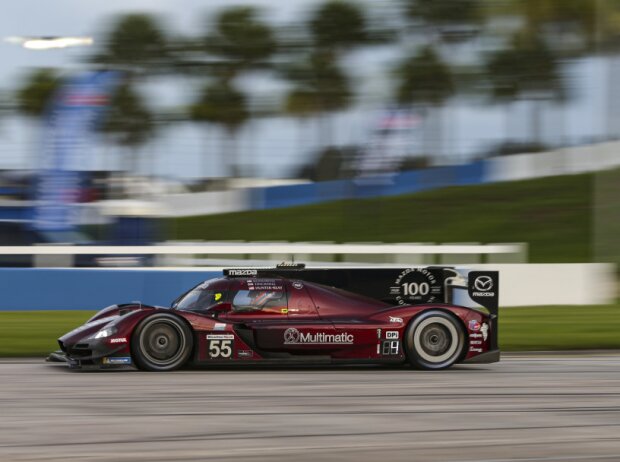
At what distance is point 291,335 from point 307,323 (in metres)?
0.20

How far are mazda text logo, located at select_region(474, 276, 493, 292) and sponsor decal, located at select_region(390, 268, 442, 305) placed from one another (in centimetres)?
45

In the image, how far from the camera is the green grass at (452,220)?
40969mm

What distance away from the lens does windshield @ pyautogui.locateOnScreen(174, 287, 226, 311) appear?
11242 mm

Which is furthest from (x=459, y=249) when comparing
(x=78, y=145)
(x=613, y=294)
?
(x=78, y=145)

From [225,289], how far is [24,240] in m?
14.4

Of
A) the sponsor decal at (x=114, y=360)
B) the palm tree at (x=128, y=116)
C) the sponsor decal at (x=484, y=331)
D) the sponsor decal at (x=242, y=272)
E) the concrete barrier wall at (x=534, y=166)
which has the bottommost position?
the sponsor decal at (x=114, y=360)

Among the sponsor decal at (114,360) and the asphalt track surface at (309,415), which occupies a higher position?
the sponsor decal at (114,360)

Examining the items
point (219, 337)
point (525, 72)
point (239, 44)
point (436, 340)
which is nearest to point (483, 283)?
point (436, 340)

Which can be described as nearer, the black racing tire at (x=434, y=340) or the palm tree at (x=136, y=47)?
the black racing tire at (x=434, y=340)

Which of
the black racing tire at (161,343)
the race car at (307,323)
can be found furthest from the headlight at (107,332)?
the black racing tire at (161,343)

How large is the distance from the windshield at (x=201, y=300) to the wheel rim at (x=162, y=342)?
1.42 feet

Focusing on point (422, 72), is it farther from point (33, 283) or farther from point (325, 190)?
point (33, 283)

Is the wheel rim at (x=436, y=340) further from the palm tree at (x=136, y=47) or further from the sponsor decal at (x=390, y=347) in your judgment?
the palm tree at (x=136, y=47)

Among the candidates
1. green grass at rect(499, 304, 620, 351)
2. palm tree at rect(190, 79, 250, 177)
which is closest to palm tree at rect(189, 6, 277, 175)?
palm tree at rect(190, 79, 250, 177)
